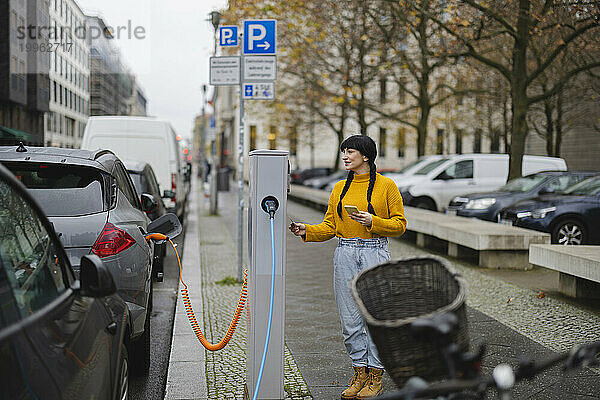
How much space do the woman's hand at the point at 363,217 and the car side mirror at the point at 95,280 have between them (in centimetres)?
184

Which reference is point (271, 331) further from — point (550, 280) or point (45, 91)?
point (45, 91)

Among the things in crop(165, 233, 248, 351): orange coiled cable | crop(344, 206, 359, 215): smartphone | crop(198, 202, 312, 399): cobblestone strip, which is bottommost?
crop(198, 202, 312, 399): cobblestone strip

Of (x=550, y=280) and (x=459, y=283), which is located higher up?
(x=459, y=283)

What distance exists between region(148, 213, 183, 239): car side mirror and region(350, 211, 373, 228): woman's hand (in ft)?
6.19

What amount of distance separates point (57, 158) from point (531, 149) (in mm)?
41598

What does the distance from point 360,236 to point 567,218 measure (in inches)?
361

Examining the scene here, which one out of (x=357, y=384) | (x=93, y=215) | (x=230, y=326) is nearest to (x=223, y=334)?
(x=230, y=326)

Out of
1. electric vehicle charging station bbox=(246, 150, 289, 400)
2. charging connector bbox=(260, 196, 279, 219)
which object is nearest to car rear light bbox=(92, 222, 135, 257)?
electric vehicle charging station bbox=(246, 150, 289, 400)

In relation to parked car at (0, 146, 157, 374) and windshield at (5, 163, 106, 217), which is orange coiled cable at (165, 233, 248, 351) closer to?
parked car at (0, 146, 157, 374)

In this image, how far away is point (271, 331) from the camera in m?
4.32

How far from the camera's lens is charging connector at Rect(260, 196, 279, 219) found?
4227 millimetres

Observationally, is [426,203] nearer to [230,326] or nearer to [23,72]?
[23,72]

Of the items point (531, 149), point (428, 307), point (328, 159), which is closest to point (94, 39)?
point (428, 307)

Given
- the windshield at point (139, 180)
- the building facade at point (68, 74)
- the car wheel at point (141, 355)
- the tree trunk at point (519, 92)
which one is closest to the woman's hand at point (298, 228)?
the car wheel at point (141, 355)
